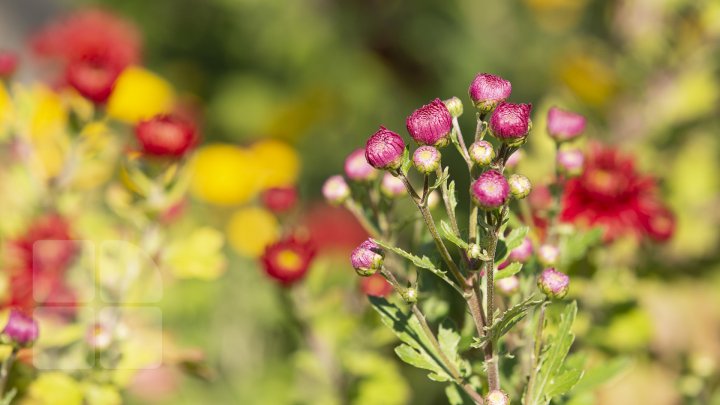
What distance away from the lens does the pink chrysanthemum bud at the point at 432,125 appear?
0.63 m

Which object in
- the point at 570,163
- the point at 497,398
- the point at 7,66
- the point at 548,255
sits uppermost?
the point at 7,66

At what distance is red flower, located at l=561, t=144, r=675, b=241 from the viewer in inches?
42.8

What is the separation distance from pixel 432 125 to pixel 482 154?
0.05m

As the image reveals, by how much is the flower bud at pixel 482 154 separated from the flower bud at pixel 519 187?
0.03m

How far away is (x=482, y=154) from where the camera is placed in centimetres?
61

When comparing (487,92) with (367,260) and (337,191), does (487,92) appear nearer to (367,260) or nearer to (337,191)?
(367,260)

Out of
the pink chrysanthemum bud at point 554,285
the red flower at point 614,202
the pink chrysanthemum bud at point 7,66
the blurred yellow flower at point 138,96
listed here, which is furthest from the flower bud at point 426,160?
the blurred yellow flower at point 138,96

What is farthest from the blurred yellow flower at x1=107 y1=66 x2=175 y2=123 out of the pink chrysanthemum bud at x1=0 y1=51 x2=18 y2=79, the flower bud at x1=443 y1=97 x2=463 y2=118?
the flower bud at x1=443 y1=97 x2=463 y2=118

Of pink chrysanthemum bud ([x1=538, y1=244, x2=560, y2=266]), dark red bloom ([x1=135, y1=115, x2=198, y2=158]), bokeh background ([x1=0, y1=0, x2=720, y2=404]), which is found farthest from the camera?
bokeh background ([x1=0, y1=0, x2=720, y2=404])

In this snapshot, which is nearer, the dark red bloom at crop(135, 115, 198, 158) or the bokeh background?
the dark red bloom at crop(135, 115, 198, 158)

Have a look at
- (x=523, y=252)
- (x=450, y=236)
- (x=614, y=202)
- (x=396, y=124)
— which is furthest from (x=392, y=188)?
(x=396, y=124)

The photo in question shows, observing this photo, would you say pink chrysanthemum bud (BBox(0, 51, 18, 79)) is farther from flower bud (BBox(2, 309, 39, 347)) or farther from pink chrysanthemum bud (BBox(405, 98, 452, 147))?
pink chrysanthemum bud (BBox(405, 98, 452, 147))

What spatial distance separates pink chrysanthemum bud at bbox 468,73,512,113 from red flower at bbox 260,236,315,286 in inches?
15.9

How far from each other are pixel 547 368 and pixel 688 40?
109 cm
